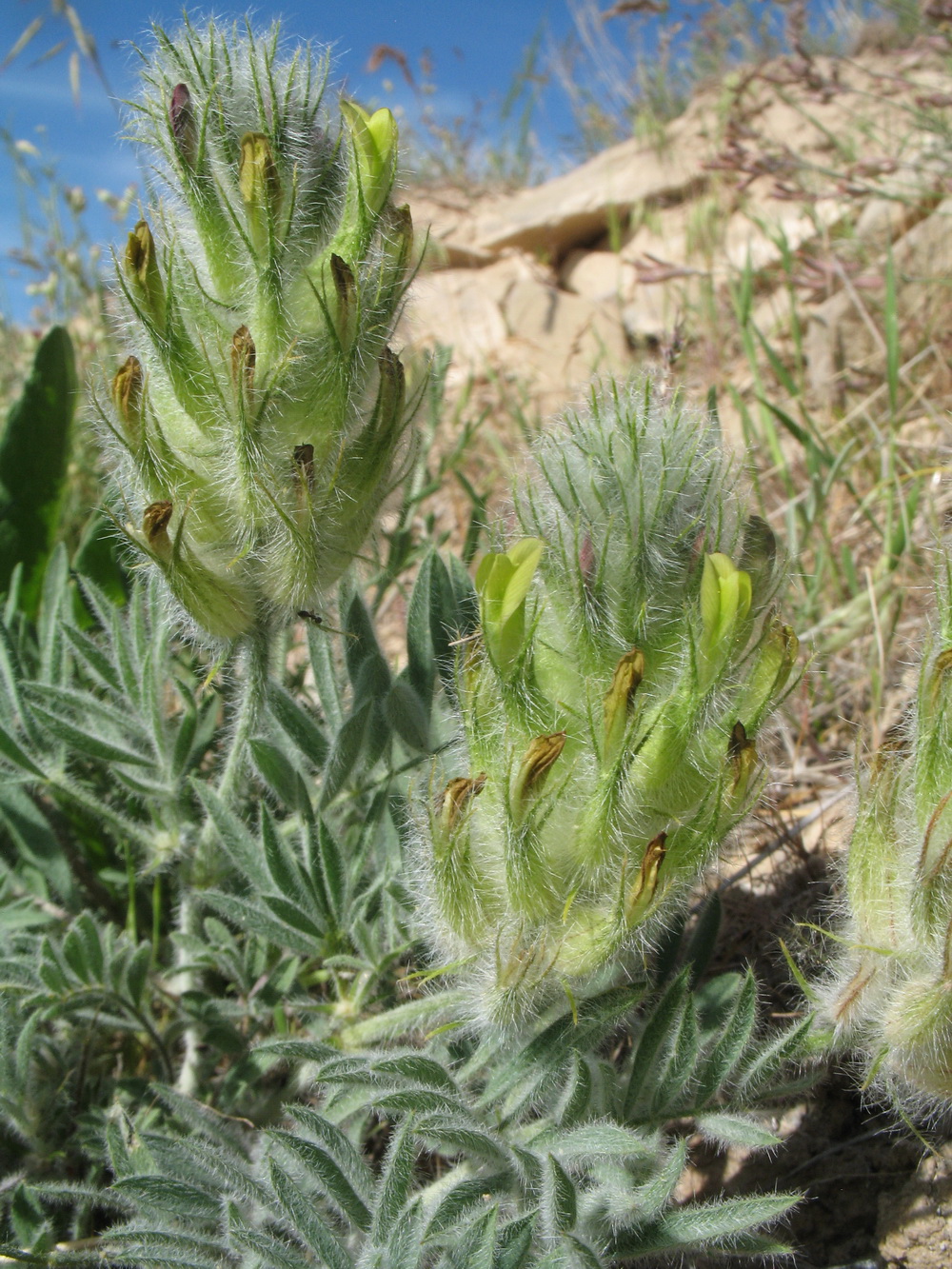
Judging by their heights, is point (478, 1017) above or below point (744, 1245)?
above

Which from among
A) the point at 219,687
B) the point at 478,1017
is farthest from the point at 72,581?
the point at 478,1017

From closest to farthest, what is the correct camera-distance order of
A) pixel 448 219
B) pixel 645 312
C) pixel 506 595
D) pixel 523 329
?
pixel 506 595, pixel 645 312, pixel 523 329, pixel 448 219

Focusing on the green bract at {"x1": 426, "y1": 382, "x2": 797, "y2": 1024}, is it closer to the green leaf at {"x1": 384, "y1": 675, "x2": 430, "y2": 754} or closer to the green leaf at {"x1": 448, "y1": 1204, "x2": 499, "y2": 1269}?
the green leaf at {"x1": 448, "y1": 1204, "x2": 499, "y2": 1269}

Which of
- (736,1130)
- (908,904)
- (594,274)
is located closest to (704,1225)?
(736,1130)

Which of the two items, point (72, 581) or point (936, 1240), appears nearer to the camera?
point (936, 1240)

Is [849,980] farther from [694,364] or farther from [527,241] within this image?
[527,241]

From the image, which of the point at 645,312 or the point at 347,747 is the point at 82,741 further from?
the point at 645,312

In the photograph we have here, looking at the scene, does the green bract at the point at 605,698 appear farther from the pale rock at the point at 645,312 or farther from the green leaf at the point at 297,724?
the pale rock at the point at 645,312
